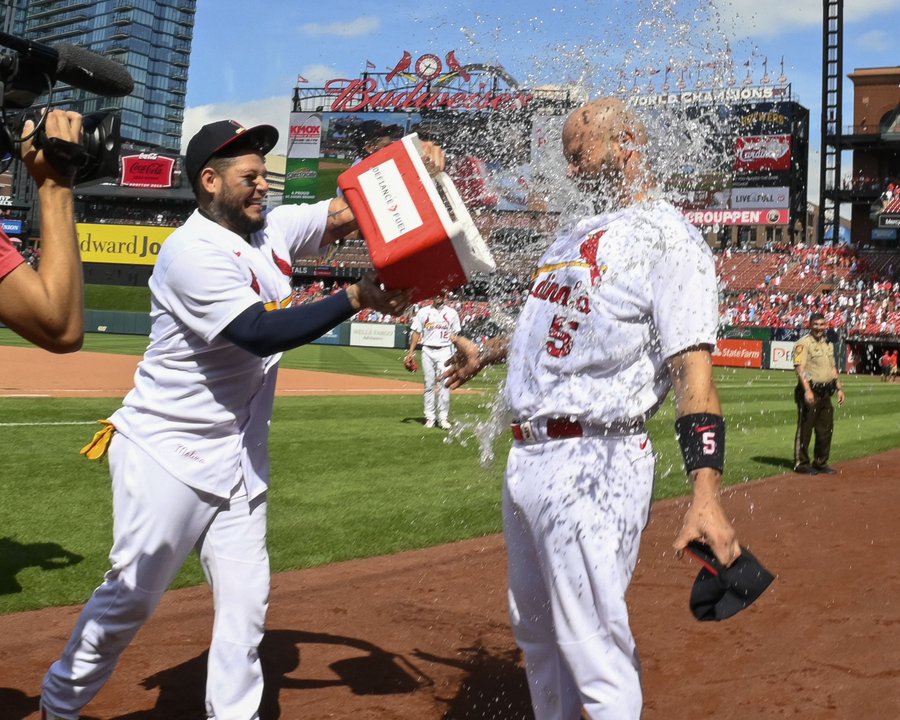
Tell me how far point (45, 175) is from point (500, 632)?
3419 mm

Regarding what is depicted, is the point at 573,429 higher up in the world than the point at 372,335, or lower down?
higher up

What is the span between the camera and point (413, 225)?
281cm

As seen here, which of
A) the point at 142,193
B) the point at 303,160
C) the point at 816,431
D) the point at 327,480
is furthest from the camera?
the point at 142,193

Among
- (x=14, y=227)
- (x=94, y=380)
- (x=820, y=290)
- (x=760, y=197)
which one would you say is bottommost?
(x=94, y=380)

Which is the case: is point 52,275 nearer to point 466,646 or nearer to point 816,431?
point 466,646

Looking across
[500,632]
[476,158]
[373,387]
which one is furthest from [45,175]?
[373,387]

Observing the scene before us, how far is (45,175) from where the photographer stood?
2250 mm

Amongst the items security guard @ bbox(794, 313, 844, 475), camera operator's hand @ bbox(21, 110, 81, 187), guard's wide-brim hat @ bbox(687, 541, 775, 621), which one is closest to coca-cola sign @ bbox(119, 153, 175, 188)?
security guard @ bbox(794, 313, 844, 475)

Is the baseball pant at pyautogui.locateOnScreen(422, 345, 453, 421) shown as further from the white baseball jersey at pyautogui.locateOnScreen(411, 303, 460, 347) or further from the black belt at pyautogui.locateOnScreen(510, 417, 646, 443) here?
the black belt at pyautogui.locateOnScreen(510, 417, 646, 443)

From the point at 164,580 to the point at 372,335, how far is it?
124ft

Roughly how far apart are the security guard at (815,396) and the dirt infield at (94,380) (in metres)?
8.84

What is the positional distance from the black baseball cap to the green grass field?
4.64 feet

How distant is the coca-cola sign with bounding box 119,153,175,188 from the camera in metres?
63.9

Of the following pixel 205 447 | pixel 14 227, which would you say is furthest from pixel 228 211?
pixel 14 227
